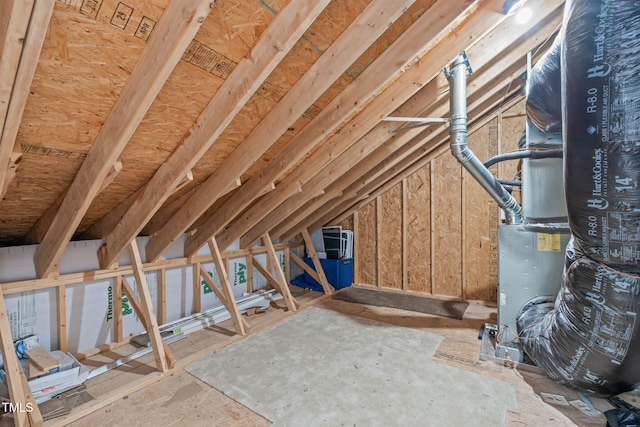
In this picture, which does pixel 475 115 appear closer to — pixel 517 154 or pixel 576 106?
pixel 517 154

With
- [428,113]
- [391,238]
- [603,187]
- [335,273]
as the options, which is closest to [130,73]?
[603,187]

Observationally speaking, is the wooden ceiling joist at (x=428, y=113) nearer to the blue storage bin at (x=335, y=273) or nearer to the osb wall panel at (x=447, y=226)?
the osb wall panel at (x=447, y=226)

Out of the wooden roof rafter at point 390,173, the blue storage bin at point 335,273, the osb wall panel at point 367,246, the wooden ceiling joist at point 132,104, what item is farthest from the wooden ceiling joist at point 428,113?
the wooden ceiling joist at point 132,104

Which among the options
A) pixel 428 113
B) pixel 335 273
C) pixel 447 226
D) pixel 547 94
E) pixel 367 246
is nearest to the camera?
pixel 547 94

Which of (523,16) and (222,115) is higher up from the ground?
(523,16)

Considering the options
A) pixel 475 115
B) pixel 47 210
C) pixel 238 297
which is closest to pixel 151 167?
pixel 47 210

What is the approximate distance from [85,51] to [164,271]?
8.47ft

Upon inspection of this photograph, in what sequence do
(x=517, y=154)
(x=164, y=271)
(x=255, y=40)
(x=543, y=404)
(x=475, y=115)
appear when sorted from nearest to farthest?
(x=255, y=40) → (x=543, y=404) → (x=517, y=154) → (x=164, y=271) → (x=475, y=115)

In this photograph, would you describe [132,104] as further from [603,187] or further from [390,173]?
[390,173]

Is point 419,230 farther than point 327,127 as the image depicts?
Yes

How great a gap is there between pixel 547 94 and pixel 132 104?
2779mm

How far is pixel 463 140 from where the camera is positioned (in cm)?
271

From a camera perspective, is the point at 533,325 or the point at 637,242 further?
the point at 533,325

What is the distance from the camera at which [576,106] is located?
1.64 metres
